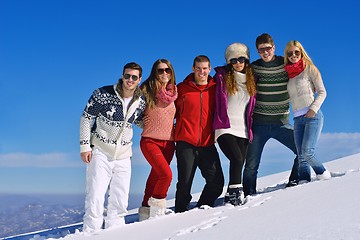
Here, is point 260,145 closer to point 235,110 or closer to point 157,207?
point 235,110

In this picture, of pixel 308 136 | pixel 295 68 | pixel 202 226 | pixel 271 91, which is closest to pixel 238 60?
pixel 271 91

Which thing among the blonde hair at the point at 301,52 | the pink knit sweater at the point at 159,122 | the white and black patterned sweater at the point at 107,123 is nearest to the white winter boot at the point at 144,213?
the white and black patterned sweater at the point at 107,123

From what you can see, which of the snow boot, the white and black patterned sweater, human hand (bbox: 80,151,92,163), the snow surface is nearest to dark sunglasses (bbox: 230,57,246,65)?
the white and black patterned sweater

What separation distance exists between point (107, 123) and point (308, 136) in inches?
93.4

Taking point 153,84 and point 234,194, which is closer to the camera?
point 234,194

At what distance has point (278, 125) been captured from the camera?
5539mm

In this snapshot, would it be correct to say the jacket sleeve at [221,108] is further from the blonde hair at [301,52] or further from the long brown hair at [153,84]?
the blonde hair at [301,52]

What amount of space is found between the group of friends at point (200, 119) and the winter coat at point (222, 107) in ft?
0.04

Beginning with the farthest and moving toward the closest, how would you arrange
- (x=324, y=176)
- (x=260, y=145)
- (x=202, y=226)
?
(x=260, y=145), (x=324, y=176), (x=202, y=226)

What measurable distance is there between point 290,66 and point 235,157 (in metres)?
1.27

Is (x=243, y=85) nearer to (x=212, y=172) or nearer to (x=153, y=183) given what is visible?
(x=212, y=172)

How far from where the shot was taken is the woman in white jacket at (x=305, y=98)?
5.25 metres

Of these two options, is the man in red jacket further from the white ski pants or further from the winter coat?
the white ski pants

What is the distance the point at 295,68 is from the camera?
5270mm
